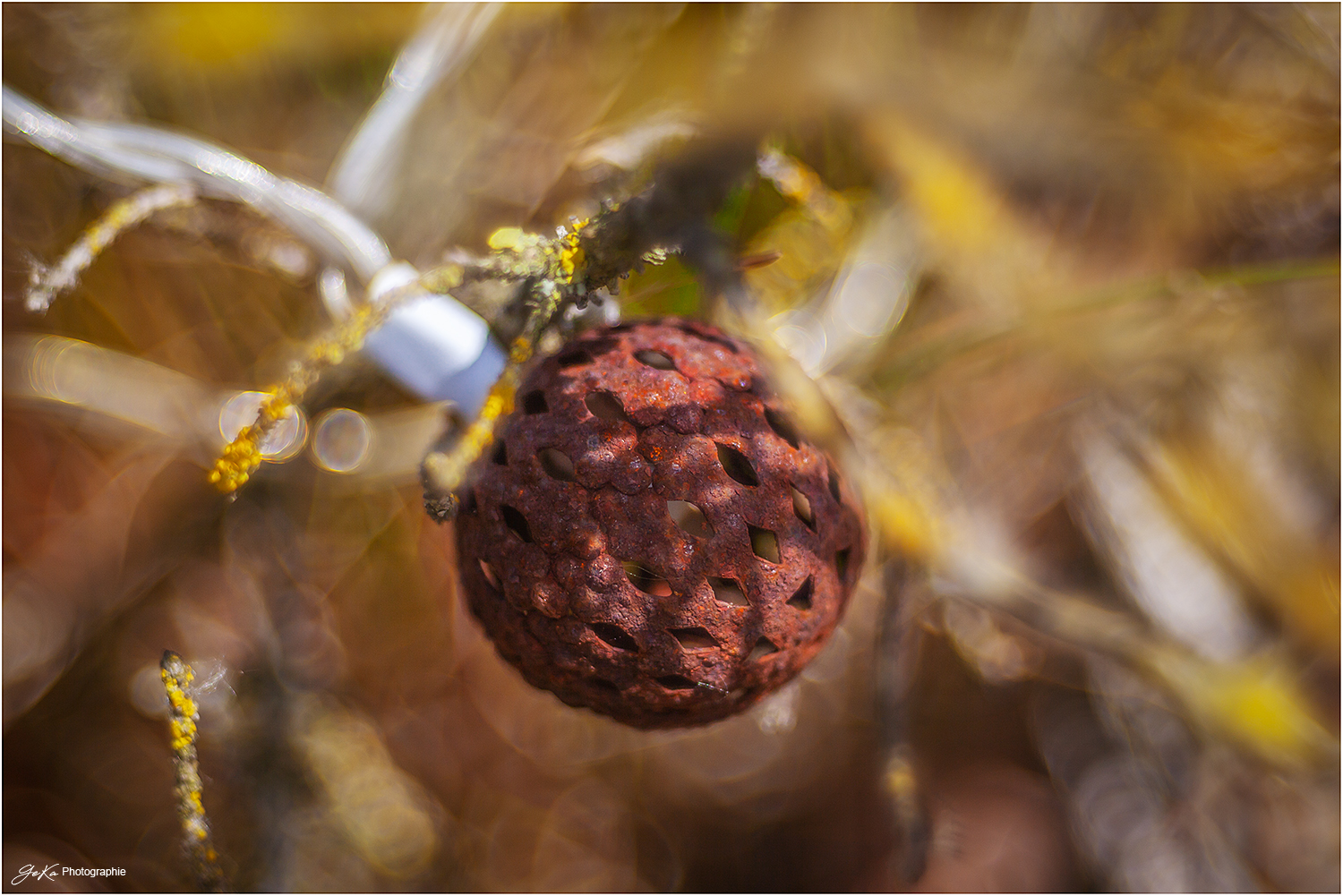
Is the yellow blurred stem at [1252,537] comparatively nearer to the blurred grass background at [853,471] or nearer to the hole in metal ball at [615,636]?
the blurred grass background at [853,471]

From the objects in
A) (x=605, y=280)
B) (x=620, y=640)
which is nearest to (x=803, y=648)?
(x=620, y=640)

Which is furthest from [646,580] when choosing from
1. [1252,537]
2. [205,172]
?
[1252,537]

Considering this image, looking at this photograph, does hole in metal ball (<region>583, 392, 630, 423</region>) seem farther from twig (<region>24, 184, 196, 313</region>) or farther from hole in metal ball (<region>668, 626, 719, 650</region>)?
twig (<region>24, 184, 196, 313</region>)

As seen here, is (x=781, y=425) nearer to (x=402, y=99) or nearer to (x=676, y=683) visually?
(x=676, y=683)

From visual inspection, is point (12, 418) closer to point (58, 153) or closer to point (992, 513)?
point (58, 153)

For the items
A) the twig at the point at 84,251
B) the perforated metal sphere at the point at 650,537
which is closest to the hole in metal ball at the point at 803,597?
the perforated metal sphere at the point at 650,537

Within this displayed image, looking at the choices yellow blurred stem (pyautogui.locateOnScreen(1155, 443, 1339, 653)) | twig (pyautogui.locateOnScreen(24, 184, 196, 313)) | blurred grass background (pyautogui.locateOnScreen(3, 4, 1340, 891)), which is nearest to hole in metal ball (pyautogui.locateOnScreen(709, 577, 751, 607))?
blurred grass background (pyautogui.locateOnScreen(3, 4, 1340, 891))

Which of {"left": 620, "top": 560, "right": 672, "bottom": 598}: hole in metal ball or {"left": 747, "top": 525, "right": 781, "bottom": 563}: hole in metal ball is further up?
{"left": 747, "top": 525, "right": 781, "bottom": 563}: hole in metal ball
